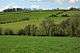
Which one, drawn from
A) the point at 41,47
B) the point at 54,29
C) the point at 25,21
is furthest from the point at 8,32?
the point at 41,47

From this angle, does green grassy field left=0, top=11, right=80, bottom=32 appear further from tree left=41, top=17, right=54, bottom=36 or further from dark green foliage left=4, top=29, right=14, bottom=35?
tree left=41, top=17, right=54, bottom=36

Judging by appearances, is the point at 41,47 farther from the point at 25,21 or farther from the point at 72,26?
the point at 25,21

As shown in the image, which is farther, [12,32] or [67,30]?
[12,32]

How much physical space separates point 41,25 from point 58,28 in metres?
8.04

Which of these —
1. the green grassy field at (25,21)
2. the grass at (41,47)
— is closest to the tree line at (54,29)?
the green grassy field at (25,21)

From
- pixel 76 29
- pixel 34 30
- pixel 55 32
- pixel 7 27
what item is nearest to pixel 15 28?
→ pixel 7 27

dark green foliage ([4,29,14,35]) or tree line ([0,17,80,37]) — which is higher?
tree line ([0,17,80,37])

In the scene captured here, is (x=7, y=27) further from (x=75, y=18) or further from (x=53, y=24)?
(x=75, y=18)

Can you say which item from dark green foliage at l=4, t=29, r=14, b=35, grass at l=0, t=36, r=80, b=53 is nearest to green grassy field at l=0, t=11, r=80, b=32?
dark green foliage at l=4, t=29, r=14, b=35

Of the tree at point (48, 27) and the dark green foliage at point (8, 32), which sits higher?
the tree at point (48, 27)

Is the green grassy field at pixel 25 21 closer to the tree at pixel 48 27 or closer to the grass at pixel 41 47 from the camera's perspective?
the tree at pixel 48 27

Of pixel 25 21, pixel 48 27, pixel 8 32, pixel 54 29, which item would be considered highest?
pixel 25 21

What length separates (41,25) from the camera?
86.4 metres

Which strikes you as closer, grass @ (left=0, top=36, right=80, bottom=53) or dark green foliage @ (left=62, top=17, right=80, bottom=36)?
grass @ (left=0, top=36, right=80, bottom=53)
